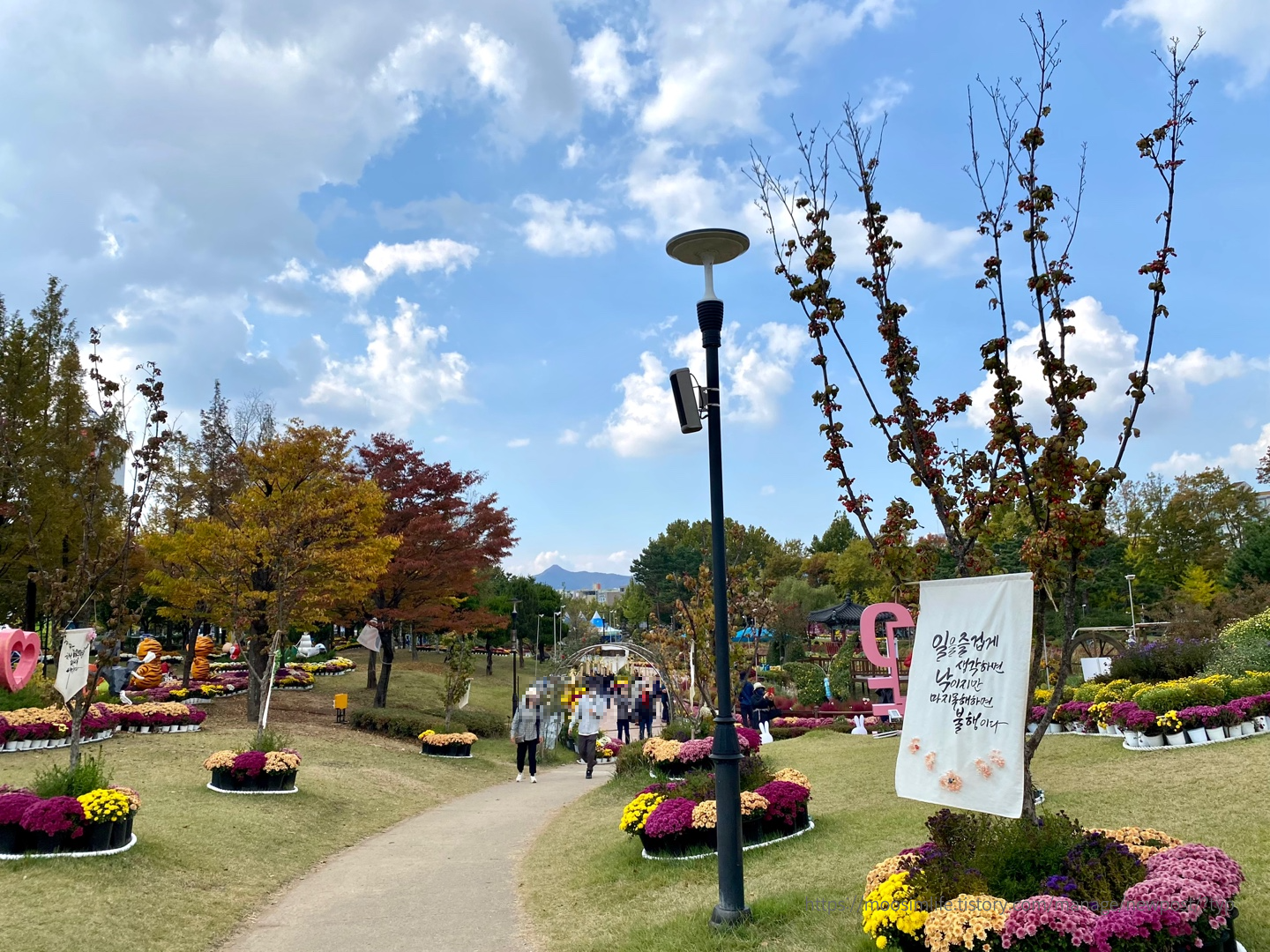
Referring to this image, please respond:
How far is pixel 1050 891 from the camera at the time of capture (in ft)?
15.8

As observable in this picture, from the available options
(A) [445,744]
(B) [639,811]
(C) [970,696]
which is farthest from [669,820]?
(A) [445,744]

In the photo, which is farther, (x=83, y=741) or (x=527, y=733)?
(x=527, y=733)

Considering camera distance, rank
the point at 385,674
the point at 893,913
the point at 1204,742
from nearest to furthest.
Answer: the point at 893,913
the point at 1204,742
the point at 385,674

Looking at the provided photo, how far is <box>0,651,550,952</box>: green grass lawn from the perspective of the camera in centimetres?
682

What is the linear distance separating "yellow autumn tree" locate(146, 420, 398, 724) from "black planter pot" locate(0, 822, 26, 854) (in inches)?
428

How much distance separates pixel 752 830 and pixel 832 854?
1.02 m

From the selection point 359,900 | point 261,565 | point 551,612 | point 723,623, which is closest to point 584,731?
point 261,565

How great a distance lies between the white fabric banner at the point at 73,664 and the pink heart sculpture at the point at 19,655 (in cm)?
480

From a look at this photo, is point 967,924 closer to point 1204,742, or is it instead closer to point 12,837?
point 12,837

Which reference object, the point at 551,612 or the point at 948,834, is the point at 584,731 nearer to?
the point at 948,834

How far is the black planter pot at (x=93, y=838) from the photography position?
316 inches

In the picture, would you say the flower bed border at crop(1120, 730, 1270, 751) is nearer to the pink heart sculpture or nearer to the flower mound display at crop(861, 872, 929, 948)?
the flower mound display at crop(861, 872, 929, 948)

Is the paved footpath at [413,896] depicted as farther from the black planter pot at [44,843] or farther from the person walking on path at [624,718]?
the person walking on path at [624,718]

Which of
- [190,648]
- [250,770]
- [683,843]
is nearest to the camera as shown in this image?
[683,843]
